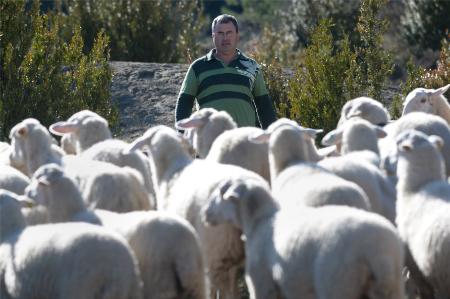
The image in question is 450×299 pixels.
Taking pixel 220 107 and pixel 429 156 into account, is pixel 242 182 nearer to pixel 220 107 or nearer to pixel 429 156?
pixel 429 156

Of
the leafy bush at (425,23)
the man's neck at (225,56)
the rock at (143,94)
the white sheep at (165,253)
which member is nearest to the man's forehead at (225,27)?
the man's neck at (225,56)

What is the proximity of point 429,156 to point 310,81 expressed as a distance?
19.6 feet

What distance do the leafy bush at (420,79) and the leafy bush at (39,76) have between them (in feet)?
10.2

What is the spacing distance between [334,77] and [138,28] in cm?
769

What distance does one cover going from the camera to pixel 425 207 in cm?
830

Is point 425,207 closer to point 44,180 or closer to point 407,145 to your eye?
point 407,145

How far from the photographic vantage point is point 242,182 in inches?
315

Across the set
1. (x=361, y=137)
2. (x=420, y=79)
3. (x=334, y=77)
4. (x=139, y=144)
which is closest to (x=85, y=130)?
(x=139, y=144)

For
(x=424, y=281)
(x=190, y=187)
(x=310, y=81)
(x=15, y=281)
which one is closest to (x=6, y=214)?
(x=15, y=281)

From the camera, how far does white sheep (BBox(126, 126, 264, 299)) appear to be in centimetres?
862

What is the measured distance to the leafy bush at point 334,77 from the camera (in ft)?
46.2

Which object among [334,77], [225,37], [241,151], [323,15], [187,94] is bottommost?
[323,15]

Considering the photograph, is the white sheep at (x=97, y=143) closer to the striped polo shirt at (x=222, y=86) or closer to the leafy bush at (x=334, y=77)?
the striped polo shirt at (x=222, y=86)

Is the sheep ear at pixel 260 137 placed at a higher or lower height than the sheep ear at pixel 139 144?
higher
